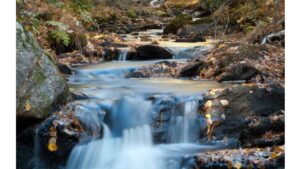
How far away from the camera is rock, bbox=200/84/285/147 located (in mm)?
5094

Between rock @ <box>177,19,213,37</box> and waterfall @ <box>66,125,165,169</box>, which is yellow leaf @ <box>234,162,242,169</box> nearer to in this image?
waterfall @ <box>66,125,165,169</box>

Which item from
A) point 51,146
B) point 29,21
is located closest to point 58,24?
point 29,21

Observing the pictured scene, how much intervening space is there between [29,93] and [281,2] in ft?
26.2

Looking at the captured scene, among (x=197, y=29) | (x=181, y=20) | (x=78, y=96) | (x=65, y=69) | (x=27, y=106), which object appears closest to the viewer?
(x=27, y=106)

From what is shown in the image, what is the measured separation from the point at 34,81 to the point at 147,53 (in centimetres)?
555

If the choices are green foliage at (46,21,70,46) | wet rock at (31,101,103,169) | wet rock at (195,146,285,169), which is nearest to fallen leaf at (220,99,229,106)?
wet rock at (195,146,285,169)

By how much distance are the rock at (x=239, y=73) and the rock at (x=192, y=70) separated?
0.82 meters

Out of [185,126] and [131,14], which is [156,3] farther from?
[185,126]

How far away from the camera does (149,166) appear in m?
5.16

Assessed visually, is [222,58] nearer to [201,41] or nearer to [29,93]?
[29,93]

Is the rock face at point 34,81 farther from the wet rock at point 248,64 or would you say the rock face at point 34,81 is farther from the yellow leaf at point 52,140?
the wet rock at point 248,64

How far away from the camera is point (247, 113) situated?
536 cm

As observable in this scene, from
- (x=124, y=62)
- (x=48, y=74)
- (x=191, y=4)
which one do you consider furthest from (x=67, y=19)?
(x=191, y=4)

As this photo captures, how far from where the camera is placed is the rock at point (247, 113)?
5094mm
